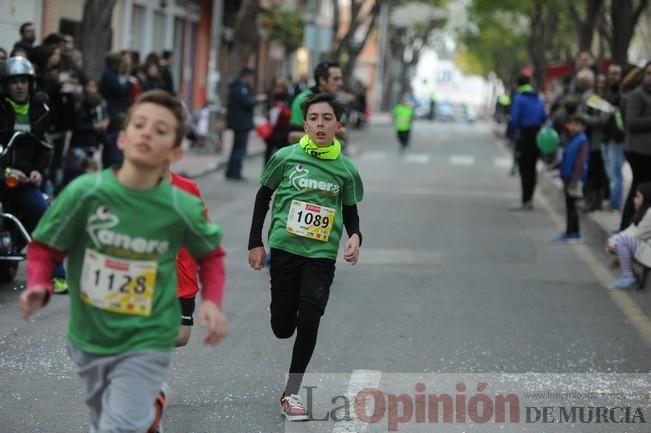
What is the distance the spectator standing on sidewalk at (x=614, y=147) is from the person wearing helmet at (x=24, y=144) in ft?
27.1

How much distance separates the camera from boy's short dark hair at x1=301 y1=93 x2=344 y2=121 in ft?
22.3

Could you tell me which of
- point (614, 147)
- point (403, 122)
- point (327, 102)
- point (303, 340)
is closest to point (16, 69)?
point (327, 102)

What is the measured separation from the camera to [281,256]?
6797 mm

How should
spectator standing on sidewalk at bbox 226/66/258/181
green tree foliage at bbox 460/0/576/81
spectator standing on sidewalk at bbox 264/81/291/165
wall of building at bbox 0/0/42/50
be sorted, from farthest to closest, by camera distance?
green tree foliage at bbox 460/0/576/81
spectator standing on sidewalk at bbox 226/66/258/181
wall of building at bbox 0/0/42/50
spectator standing on sidewalk at bbox 264/81/291/165

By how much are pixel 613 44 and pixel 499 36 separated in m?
53.4

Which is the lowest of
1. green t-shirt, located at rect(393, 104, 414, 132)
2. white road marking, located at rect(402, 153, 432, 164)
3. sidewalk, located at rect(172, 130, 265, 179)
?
white road marking, located at rect(402, 153, 432, 164)

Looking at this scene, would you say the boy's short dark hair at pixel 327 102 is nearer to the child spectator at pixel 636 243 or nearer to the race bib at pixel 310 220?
the race bib at pixel 310 220

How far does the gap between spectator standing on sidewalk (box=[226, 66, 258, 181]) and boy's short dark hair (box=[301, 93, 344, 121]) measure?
14.2 meters

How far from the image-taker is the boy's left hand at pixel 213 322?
15.2 feet

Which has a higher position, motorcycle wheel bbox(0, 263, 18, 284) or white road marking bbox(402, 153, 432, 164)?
motorcycle wheel bbox(0, 263, 18, 284)

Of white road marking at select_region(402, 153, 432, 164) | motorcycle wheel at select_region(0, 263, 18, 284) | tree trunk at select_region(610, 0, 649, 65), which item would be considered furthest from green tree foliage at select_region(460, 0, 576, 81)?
motorcycle wheel at select_region(0, 263, 18, 284)

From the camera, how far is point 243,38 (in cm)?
2953

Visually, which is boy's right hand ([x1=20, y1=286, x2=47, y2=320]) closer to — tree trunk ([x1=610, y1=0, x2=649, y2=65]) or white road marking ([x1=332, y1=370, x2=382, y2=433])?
white road marking ([x1=332, y1=370, x2=382, y2=433])

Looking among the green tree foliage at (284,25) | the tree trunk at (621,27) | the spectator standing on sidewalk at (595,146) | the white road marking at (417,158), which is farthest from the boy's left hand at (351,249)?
the green tree foliage at (284,25)
